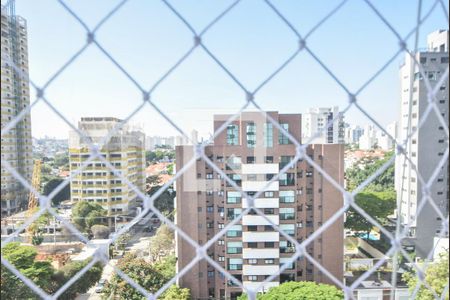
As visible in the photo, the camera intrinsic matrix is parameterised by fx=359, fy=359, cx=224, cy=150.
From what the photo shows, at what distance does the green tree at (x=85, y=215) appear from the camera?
5845mm

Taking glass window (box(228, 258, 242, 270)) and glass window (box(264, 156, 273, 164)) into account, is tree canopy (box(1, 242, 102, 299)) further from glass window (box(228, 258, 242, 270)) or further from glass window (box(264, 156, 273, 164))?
glass window (box(264, 156, 273, 164))

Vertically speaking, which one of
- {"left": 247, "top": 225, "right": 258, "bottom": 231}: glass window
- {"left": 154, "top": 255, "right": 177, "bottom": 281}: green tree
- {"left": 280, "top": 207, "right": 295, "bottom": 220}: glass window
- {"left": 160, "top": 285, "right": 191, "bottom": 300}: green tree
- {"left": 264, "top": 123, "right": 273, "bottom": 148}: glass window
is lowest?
{"left": 160, "top": 285, "right": 191, "bottom": 300}: green tree

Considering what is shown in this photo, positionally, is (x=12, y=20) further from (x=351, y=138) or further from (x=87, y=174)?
(x=351, y=138)

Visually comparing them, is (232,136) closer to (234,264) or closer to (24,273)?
(234,264)

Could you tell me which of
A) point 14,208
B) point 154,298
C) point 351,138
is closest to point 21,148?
point 14,208

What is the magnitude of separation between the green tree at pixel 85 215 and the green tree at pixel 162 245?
146cm

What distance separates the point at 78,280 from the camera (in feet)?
12.3

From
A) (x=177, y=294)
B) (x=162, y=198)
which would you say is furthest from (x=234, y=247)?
(x=162, y=198)

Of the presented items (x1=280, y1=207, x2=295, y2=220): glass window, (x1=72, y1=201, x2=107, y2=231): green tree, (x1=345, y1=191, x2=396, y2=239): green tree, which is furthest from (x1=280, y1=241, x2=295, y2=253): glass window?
(x1=72, y1=201, x2=107, y2=231): green tree

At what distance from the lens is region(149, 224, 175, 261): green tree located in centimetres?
491

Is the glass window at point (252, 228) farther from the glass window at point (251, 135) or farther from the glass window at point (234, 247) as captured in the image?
the glass window at point (251, 135)

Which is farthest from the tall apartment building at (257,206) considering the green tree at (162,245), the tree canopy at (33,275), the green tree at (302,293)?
the tree canopy at (33,275)

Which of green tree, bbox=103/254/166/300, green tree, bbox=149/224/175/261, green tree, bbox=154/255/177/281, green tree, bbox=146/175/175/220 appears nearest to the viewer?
green tree, bbox=103/254/166/300

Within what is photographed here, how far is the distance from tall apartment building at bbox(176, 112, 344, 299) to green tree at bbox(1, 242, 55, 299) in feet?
4.32
